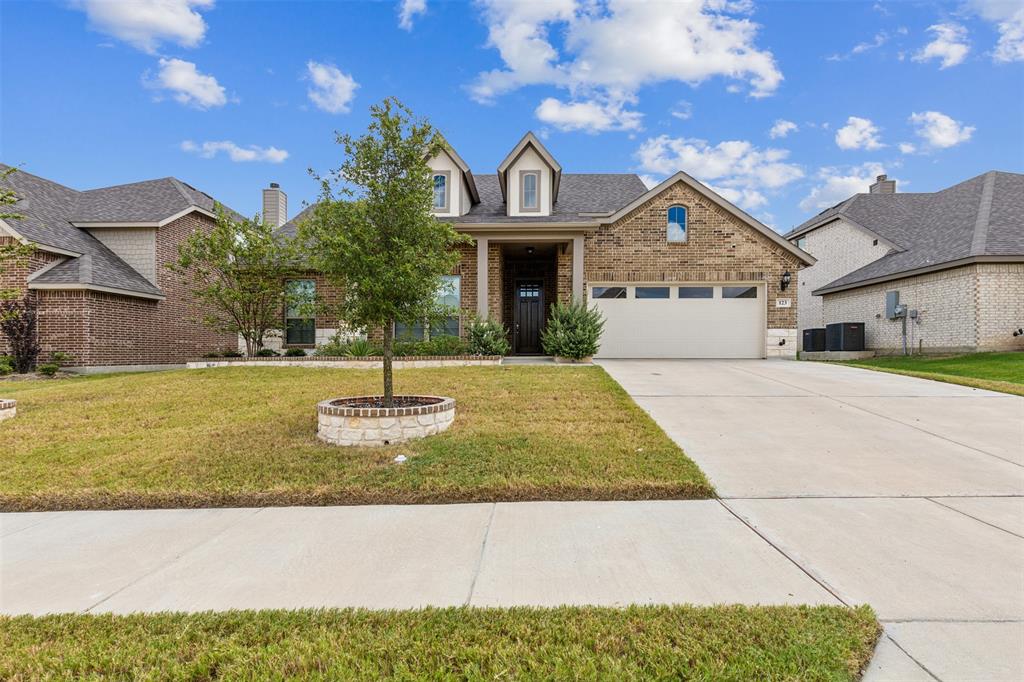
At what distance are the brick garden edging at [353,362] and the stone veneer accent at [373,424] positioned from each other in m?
5.55

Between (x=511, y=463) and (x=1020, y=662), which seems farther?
(x=511, y=463)

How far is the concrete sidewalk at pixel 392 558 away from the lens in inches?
95.7

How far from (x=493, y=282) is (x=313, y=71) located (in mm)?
6873

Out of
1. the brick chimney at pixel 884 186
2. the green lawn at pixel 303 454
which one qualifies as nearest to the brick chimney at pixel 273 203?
the green lawn at pixel 303 454

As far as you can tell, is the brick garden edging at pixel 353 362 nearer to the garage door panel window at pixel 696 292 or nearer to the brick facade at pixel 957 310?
the garage door panel window at pixel 696 292

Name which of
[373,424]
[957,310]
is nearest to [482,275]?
[373,424]

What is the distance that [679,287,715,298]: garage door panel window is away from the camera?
13.9 metres

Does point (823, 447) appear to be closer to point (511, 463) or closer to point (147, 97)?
point (511, 463)

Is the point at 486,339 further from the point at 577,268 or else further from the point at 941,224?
the point at 941,224

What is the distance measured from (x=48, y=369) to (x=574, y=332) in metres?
13.6

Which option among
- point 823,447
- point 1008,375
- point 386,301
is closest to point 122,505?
point 386,301

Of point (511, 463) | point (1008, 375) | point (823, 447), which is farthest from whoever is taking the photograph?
point (1008, 375)

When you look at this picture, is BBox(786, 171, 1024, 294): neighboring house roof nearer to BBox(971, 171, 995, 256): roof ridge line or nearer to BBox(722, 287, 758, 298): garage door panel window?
BBox(971, 171, 995, 256): roof ridge line

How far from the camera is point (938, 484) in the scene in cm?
400
